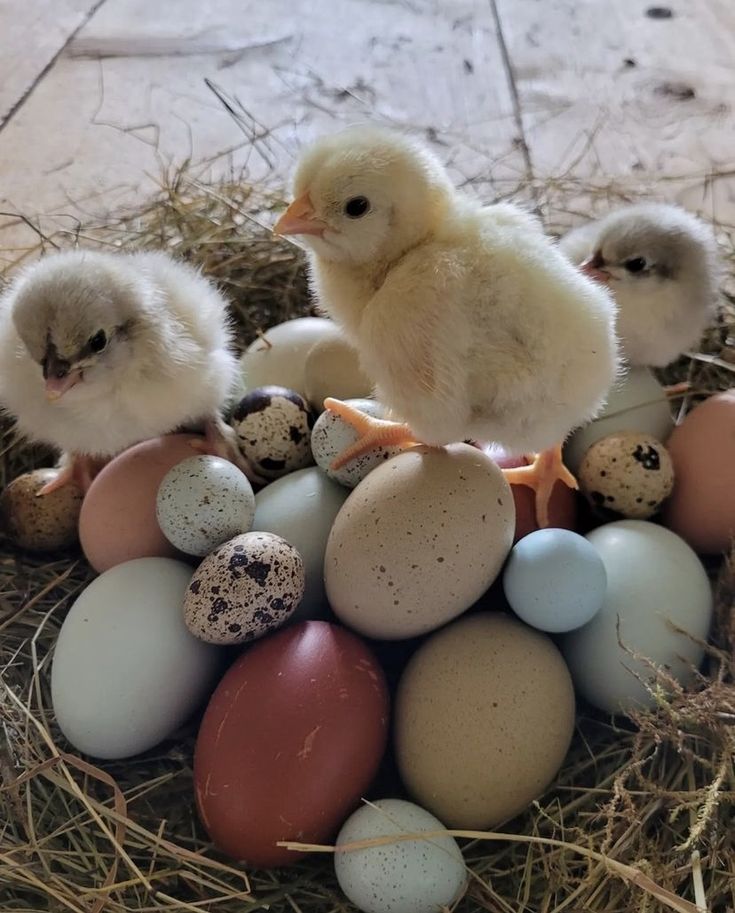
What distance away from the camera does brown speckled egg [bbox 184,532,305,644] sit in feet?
2.80

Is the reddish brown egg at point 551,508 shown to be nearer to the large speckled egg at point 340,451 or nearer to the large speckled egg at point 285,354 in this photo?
the large speckled egg at point 340,451

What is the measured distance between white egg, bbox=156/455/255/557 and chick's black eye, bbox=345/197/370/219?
0.31 metres

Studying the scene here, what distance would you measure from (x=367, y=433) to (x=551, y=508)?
25 centimetres

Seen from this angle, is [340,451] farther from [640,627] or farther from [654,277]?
[654,277]

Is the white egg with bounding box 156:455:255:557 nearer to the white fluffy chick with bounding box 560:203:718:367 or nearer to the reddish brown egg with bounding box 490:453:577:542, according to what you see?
the reddish brown egg with bounding box 490:453:577:542

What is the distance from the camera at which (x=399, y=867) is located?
764 millimetres

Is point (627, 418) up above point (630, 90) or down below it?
below

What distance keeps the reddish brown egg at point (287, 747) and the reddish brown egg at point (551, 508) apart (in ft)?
0.89

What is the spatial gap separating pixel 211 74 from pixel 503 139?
2.32 ft

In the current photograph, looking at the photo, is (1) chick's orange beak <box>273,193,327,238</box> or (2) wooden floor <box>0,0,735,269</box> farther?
(2) wooden floor <box>0,0,735,269</box>

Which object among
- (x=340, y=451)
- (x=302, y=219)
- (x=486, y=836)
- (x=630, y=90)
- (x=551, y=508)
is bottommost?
(x=486, y=836)

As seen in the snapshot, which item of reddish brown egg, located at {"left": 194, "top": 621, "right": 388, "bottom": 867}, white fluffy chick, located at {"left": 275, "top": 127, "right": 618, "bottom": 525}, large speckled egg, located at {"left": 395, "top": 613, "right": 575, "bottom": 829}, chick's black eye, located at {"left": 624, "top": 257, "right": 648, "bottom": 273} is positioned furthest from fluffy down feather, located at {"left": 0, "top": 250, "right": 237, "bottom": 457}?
chick's black eye, located at {"left": 624, "top": 257, "right": 648, "bottom": 273}

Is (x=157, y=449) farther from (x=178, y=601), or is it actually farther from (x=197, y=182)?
(x=197, y=182)

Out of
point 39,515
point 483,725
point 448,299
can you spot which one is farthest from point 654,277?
point 39,515
